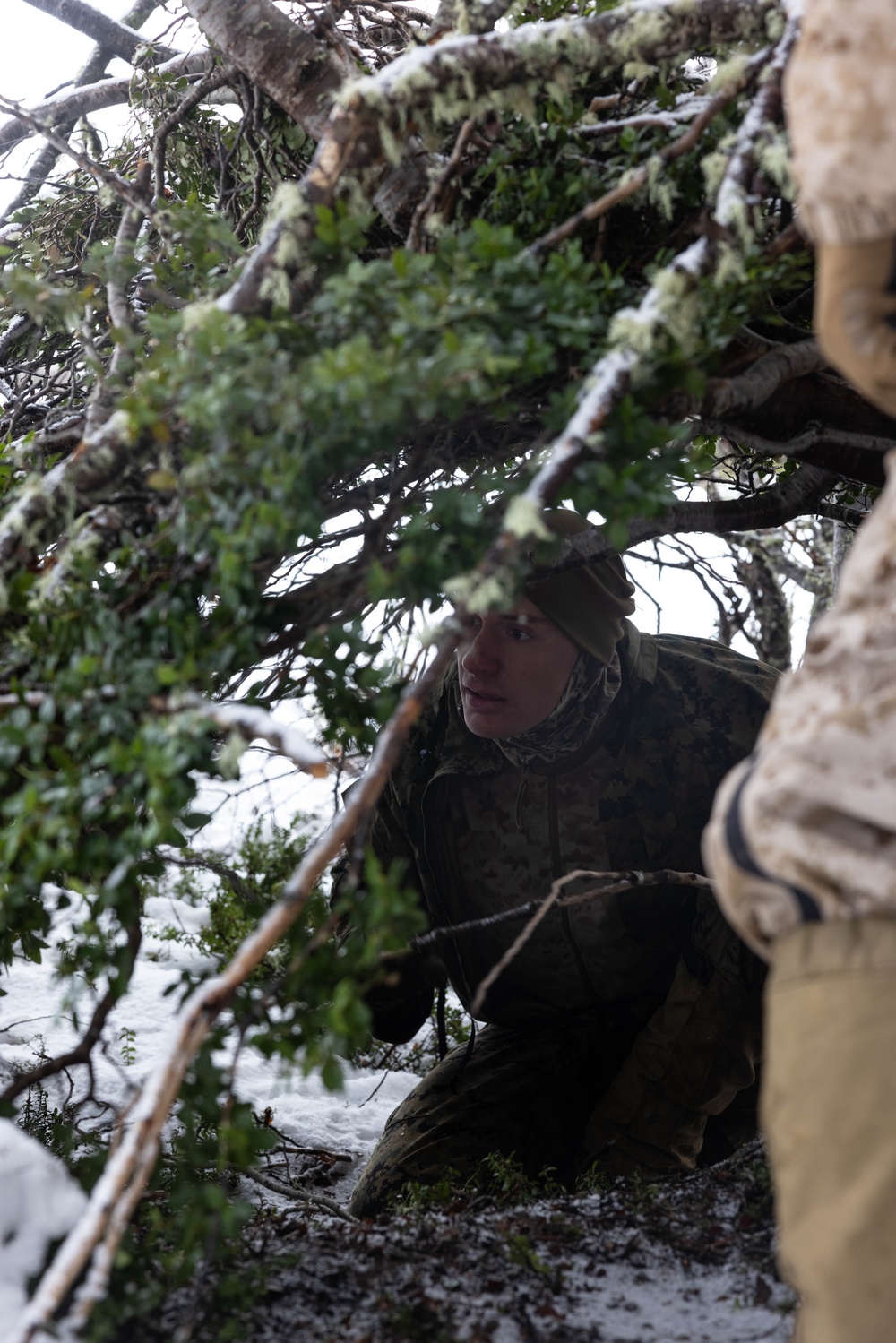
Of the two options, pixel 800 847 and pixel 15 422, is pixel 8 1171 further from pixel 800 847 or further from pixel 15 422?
pixel 15 422

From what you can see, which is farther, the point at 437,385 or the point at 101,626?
the point at 101,626

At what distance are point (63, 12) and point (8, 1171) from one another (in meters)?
2.86

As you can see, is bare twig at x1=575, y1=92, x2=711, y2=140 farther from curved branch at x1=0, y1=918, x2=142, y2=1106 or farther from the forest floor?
the forest floor

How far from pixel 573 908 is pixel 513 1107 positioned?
2.07 feet

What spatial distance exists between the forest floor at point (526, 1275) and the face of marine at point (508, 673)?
127 cm

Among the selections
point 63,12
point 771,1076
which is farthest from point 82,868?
point 63,12

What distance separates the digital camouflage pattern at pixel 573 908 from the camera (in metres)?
3.02

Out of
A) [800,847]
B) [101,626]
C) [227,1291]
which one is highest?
[101,626]

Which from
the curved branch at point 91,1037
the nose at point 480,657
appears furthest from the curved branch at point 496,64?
the nose at point 480,657

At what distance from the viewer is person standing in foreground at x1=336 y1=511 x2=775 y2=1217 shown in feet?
9.57

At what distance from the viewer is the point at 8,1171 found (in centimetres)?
141

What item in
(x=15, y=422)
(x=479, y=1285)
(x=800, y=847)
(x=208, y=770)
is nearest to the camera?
(x=800, y=847)

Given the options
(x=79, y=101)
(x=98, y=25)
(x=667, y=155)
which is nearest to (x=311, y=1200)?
(x=667, y=155)

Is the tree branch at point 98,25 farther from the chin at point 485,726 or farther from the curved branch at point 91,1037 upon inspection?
the curved branch at point 91,1037
